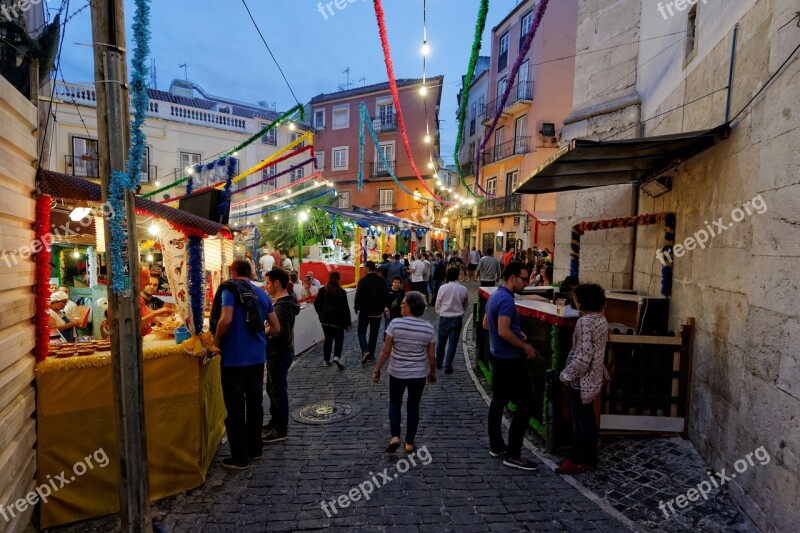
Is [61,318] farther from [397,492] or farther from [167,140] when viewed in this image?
[167,140]

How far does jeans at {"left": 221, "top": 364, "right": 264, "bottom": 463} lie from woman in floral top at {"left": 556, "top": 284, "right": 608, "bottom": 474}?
2.94m

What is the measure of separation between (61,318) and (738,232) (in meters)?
8.22

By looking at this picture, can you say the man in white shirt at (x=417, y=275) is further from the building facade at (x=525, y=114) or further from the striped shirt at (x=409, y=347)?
the building facade at (x=525, y=114)

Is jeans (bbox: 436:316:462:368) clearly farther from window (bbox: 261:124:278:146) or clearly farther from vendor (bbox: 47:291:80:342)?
window (bbox: 261:124:278:146)

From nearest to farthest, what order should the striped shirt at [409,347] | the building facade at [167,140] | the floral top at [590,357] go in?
1. the floral top at [590,357]
2. the striped shirt at [409,347]
3. the building facade at [167,140]

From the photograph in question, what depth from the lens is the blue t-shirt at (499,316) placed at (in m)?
4.21

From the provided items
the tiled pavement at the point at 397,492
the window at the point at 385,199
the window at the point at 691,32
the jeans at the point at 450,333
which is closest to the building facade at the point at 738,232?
the window at the point at 691,32

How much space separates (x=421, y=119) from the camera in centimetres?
3058

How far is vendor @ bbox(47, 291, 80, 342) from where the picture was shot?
5.84 m

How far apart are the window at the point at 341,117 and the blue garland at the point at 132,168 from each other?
31066 mm

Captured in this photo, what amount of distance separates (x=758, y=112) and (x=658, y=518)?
3.35 metres
